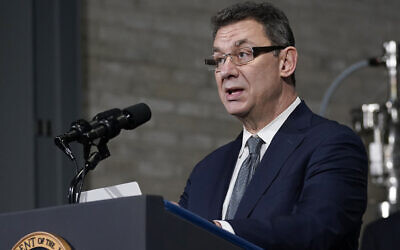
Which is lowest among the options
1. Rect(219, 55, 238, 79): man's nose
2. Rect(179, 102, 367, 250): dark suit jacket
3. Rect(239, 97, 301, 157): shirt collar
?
Rect(179, 102, 367, 250): dark suit jacket

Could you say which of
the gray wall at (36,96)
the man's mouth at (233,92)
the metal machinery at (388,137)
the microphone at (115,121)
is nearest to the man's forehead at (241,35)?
the man's mouth at (233,92)

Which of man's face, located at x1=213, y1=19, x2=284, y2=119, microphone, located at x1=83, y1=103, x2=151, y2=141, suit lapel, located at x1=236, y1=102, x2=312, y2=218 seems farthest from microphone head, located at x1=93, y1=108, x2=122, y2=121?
man's face, located at x1=213, y1=19, x2=284, y2=119

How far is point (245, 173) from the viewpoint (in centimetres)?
263

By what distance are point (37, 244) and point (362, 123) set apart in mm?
3718

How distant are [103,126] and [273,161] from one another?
62cm

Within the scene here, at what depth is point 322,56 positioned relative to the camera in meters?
5.85

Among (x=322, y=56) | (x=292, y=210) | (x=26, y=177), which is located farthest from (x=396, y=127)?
(x=292, y=210)

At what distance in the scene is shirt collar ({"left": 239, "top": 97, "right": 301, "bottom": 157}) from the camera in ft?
8.95

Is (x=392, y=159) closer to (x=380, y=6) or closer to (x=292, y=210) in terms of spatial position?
(x=380, y=6)

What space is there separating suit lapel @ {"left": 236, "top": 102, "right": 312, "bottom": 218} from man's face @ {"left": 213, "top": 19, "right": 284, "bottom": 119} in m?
0.11

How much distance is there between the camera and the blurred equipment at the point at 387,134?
5.01 metres

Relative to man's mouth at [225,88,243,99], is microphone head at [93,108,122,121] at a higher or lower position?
lower

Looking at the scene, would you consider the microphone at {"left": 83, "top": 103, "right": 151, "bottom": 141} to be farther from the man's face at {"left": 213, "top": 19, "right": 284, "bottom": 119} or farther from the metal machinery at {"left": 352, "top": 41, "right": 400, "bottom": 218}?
the metal machinery at {"left": 352, "top": 41, "right": 400, "bottom": 218}

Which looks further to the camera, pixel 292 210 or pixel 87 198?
pixel 292 210
